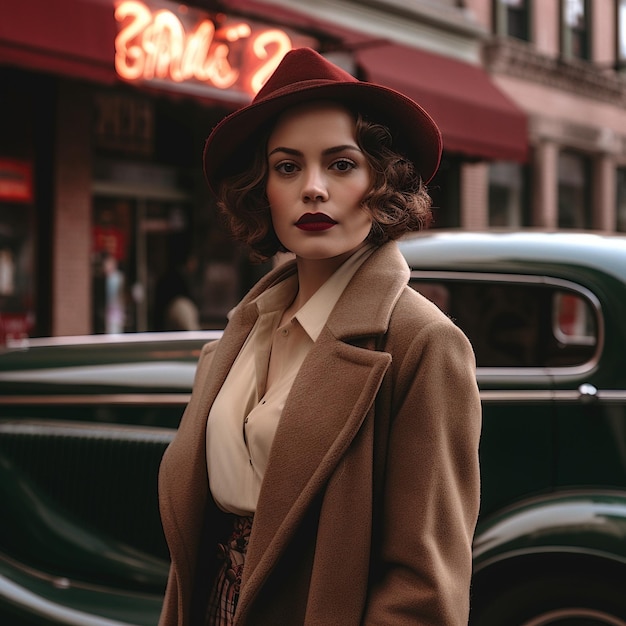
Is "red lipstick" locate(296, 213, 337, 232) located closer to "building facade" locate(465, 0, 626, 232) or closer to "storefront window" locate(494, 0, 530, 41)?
"building facade" locate(465, 0, 626, 232)

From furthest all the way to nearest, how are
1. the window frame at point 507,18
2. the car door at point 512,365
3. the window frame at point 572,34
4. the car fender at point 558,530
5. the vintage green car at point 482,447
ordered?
the window frame at point 572,34 < the window frame at point 507,18 < the car door at point 512,365 < the vintage green car at point 482,447 < the car fender at point 558,530

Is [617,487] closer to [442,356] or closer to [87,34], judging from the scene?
[442,356]

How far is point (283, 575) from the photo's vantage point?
1666 mm

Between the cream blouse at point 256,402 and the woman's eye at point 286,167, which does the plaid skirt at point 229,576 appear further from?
the woman's eye at point 286,167

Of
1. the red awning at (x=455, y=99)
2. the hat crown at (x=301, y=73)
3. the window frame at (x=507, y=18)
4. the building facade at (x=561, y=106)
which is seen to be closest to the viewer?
the hat crown at (x=301, y=73)

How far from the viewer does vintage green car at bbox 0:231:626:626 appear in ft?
10.1

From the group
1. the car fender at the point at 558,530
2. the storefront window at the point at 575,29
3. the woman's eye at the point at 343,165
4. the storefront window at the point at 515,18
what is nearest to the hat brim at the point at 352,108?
the woman's eye at the point at 343,165

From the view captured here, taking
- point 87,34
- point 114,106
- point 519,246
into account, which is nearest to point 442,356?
point 519,246

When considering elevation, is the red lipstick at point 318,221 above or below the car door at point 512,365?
above

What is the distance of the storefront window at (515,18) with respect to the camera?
54.3 feet

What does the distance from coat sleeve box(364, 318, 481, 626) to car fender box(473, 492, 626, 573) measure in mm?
1480

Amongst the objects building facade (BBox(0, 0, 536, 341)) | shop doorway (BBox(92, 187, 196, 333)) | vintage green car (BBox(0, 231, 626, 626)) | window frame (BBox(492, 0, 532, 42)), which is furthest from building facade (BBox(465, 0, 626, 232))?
vintage green car (BBox(0, 231, 626, 626))

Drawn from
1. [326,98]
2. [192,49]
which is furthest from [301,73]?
[192,49]

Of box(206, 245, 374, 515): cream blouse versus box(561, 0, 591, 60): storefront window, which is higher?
box(561, 0, 591, 60): storefront window
